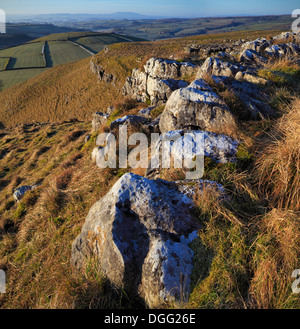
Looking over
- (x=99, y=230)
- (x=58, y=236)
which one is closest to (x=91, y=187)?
(x=58, y=236)

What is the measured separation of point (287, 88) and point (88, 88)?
148ft

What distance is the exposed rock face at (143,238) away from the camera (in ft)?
9.36

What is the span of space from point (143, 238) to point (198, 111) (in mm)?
4437

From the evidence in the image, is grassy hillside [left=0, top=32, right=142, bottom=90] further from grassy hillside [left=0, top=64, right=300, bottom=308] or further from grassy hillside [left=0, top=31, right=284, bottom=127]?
grassy hillside [left=0, top=64, right=300, bottom=308]

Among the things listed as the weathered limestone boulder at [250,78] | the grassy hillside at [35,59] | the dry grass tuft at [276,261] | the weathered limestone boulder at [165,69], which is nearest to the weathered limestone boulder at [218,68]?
the weathered limestone boulder at [250,78]

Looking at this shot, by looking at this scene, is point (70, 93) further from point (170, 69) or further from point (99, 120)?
point (170, 69)

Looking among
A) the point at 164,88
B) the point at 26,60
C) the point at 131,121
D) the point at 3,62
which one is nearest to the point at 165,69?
the point at 164,88

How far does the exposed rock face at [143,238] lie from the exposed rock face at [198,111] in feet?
9.48

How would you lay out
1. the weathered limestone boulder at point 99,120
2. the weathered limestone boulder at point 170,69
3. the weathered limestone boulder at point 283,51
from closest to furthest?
the weathered limestone boulder at point 170,69, the weathered limestone boulder at point 99,120, the weathered limestone boulder at point 283,51

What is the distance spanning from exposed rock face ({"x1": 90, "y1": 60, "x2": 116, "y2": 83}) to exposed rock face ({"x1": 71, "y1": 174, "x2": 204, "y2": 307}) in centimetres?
4471

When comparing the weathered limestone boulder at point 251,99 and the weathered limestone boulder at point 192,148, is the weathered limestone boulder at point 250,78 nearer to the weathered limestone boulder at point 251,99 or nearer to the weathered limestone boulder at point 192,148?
the weathered limestone boulder at point 251,99

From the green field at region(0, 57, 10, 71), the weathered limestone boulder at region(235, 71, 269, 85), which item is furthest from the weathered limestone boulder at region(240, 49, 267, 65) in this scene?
the green field at region(0, 57, 10, 71)

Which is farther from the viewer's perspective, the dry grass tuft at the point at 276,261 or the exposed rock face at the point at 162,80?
the exposed rock face at the point at 162,80

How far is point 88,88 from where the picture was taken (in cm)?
4588
